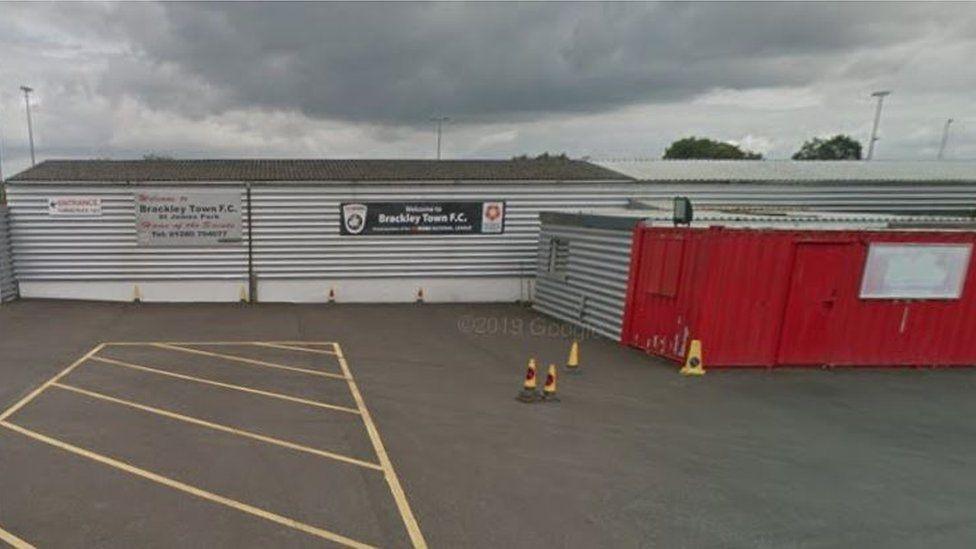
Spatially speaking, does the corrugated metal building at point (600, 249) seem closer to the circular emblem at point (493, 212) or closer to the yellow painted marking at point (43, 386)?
the circular emblem at point (493, 212)

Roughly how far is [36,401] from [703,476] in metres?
8.56

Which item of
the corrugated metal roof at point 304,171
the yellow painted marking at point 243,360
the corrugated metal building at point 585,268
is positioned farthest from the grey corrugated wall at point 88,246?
the corrugated metal building at point 585,268

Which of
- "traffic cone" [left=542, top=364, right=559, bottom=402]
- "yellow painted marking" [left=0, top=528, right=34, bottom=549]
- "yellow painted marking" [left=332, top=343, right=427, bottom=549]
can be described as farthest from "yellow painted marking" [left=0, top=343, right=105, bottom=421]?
"traffic cone" [left=542, top=364, right=559, bottom=402]

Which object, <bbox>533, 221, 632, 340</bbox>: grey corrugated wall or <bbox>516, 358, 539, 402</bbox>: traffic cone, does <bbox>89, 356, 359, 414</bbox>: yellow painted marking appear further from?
<bbox>533, 221, 632, 340</bbox>: grey corrugated wall

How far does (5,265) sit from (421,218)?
11575 mm

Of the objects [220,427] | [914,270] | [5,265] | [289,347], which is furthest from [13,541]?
[5,265]

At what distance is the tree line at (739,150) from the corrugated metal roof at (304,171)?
47.1 meters

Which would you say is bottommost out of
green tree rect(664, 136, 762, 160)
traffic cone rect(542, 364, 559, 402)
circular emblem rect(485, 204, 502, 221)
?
traffic cone rect(542, 364, 559, 402)

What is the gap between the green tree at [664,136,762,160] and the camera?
196ft

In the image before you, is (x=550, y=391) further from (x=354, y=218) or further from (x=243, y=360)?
(x=354, y=218)

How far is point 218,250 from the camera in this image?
616 inches

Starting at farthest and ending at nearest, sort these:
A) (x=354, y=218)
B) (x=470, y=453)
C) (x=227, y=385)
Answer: (x=354, y=218) → (x=227, y=385) → (x=470, y=453)

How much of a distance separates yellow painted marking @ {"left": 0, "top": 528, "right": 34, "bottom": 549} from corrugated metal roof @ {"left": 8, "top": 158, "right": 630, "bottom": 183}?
12569 millimetres

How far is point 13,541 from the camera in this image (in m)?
4.13
